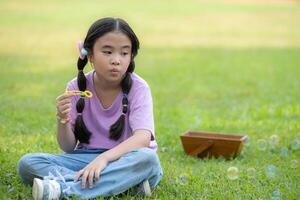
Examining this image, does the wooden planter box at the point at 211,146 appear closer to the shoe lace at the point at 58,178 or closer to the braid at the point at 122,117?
the braid at the point at 122,117

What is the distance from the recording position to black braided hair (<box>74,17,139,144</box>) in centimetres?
361

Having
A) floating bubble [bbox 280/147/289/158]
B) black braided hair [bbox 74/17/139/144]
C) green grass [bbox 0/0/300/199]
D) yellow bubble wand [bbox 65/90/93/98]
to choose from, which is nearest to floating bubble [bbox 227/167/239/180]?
green grass [bbox 0/0/300/199]

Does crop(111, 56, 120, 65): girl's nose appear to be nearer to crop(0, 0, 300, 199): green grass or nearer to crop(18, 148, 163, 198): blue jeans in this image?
crop(18, 148, 163, 198): blue jeans

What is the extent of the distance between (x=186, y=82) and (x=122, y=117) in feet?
17.5

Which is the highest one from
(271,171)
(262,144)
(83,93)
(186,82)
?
(83,93)

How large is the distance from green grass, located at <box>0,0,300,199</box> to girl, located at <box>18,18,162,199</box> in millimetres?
160

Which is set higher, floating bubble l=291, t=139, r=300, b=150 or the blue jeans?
the blue jeans

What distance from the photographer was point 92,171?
338 centimetres

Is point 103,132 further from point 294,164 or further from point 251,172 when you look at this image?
point 294,164

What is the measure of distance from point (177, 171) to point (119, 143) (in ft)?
1.96

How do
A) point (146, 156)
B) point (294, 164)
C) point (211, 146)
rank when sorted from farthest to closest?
point (211, 146), point (294, 164), point (146, 156)

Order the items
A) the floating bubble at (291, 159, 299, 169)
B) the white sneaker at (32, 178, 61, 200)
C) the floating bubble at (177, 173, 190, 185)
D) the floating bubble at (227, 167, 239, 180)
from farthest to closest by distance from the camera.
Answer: the floating bubble at (291, 159, 299, 169), the floating bubble at (227, 167, 239, 180), the floating bubble at (177, 173, 190, 185), the white sneaker at (32, 178, 61, 200)

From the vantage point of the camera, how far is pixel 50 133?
17.5ft

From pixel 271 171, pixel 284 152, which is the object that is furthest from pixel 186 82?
pixel 271 171
